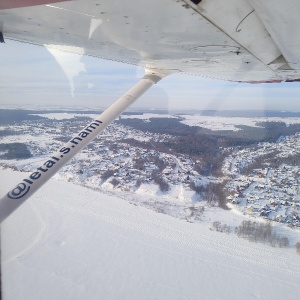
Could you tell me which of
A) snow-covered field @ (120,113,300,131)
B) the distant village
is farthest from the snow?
the distant village

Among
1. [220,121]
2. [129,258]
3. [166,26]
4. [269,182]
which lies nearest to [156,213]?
[129,258]

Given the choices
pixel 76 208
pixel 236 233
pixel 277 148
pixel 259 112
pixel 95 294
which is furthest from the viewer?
pixel 259 112

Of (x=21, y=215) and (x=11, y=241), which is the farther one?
(x=21, y=215)

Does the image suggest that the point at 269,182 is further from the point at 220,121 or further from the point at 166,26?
the point at 166,26

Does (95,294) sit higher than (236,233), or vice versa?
(95,294)

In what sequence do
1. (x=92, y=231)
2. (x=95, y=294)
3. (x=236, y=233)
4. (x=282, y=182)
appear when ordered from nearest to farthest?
(x=95, y=294) → (x=92, y=231) → (x=236, y=233) → (x=282, y=182)

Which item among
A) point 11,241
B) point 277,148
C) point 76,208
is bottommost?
point 76,208

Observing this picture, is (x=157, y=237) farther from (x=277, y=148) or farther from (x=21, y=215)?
(x=277, y=148)

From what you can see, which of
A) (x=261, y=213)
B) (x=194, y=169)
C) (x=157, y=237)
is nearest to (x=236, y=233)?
(x=261, y=213)
